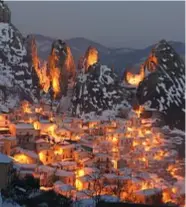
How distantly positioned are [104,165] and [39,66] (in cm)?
1648

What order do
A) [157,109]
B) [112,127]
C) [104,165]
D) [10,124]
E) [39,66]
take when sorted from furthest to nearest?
[39,66], [157,109], [112,127], [10,124], [104,165]

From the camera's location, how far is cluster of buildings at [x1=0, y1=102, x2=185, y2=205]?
13359 millimetres

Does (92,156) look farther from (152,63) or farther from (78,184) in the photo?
(152,63)

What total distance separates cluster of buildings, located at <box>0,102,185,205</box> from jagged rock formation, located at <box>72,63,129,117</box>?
1.92 metres

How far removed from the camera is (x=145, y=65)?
28.8m

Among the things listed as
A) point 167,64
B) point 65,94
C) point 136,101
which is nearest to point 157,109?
point 136,101

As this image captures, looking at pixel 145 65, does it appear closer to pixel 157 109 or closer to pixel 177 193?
pixel 157 109

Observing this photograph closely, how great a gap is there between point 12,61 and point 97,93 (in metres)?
6.14

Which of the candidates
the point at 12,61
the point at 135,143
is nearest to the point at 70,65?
the point at 12,61

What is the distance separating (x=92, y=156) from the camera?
1681cm

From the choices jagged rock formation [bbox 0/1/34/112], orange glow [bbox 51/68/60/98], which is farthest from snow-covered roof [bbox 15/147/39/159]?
orange glow [bbox 51/68/60/98]

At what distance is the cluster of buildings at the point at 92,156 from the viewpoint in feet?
43.8

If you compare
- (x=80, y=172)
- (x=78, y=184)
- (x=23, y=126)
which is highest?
(x=23, y=126)

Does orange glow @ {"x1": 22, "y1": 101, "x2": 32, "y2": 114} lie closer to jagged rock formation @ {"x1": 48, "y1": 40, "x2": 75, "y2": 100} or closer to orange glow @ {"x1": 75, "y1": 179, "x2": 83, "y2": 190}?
jagged rock formation @ {"x1": 48, "y1": 40, "x2": 75, "y2": 100}
